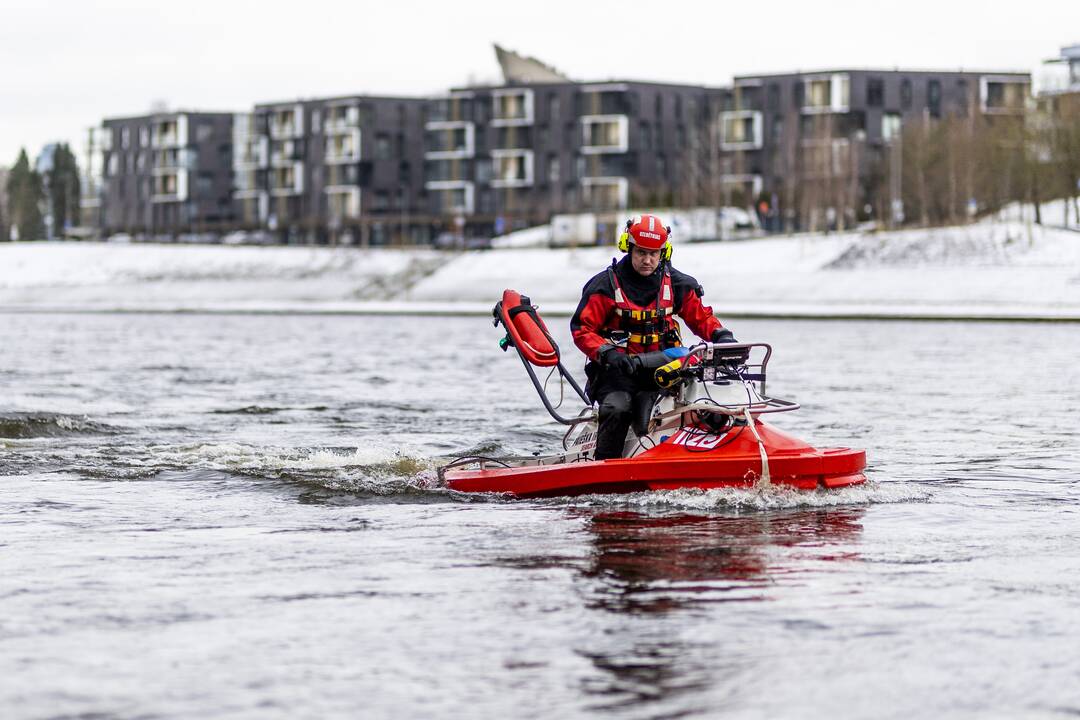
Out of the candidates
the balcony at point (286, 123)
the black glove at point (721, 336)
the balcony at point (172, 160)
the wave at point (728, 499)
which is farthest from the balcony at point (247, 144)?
the wave at point (728, 499)

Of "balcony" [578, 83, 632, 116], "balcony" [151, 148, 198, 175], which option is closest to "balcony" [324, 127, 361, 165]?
"balcony" [151, 148, 198, 175]

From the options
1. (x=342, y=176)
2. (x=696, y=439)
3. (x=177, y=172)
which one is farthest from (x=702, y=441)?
(x=177, y=172)

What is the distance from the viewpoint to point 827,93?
109812 millimetres

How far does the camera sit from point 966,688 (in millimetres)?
7219

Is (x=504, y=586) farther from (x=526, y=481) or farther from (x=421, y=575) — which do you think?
(x=526, y=481)

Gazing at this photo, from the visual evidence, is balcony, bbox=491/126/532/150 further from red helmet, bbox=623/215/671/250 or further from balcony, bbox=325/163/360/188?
red helmet, bbox=623/215/671/250

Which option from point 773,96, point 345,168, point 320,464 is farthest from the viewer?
point 345,168

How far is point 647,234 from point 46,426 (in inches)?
405

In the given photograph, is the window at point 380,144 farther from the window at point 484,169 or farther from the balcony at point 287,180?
the window at point 484,169

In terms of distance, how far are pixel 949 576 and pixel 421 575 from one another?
298cm

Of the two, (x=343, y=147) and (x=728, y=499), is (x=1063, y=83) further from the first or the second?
(x=728, y=499)

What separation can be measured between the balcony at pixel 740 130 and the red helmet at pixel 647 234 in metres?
101

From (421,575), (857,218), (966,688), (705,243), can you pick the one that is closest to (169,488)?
(421,575)

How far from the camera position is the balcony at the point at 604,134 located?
373 feet
